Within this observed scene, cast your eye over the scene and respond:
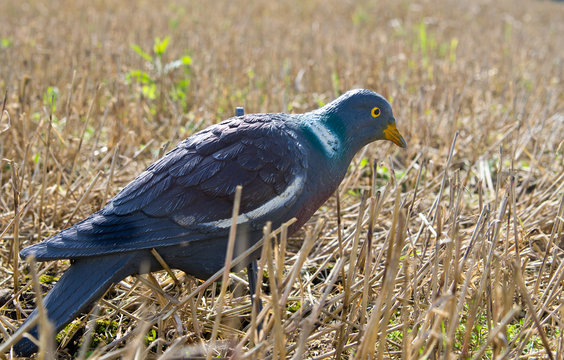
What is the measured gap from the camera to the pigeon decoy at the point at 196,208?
185 centimetres

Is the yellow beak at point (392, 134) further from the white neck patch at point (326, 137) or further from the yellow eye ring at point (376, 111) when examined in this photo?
the white neck patch at point (326, 137)

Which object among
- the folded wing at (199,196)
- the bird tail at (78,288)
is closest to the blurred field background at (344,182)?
the bird tail at (78,288)

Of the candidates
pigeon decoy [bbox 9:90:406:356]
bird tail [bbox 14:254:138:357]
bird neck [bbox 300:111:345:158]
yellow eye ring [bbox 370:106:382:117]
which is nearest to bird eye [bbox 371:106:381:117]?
yellow eye ring [bbox 370:106:382:117]

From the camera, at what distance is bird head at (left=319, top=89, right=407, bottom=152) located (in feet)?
7.32

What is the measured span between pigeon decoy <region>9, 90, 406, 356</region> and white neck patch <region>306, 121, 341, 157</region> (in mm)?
26

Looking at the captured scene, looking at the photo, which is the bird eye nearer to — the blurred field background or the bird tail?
the blurred field background

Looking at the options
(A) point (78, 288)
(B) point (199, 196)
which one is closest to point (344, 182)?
(B) point (199, 196)

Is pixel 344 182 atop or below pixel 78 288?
below

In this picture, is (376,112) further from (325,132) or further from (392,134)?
(325,132)

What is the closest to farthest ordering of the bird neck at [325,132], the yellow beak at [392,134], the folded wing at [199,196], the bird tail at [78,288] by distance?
1. the bird tail at [78,288]
2. the folded wing at [199,196]
3. the bird neck at [325,132]
4. the yellow beak at [392,134]

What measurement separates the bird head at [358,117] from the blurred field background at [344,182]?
216mm

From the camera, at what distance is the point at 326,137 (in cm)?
216

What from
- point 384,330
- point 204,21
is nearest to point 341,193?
point 384,330

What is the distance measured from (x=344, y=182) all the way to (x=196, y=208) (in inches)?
58.3
